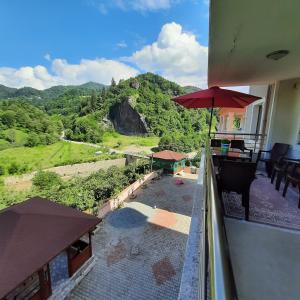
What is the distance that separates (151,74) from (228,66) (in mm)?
61127

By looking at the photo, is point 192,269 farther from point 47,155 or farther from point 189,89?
point 189,89

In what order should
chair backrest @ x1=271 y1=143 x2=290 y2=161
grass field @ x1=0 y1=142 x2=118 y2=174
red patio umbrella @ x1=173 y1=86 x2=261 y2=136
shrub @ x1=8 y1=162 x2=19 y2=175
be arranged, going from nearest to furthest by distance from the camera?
1. red patio umbrella @ x1=173 y1=86 x2=261 y2=136
2. chair backrest @ x1=271 y1=143 x2=290 y2=161
3. shrub @ x1=8 y1=162 x2=19 y2=175
4. grass field @ x1=0 y1=142 x2=118 y2=174

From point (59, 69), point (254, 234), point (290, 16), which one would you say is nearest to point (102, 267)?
point (254, 234)

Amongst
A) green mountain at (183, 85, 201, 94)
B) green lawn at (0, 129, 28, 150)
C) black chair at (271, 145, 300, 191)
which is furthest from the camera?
green mountain at (183, 85, 201, 94)

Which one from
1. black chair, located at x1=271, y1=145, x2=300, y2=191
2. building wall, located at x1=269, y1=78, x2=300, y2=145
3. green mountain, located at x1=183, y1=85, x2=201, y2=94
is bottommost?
black chair, located at x1=271, y1=145, x2=300, y2=191

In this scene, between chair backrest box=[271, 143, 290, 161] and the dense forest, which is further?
the dense forest

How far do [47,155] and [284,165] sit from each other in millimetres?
42830

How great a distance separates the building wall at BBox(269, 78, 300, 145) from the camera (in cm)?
522

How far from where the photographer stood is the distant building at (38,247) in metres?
4.36

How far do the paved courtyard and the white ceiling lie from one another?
6636mm

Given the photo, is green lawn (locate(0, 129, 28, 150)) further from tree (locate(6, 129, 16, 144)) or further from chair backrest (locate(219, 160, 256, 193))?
chair backrest (locate(219, 160, 256, 193))

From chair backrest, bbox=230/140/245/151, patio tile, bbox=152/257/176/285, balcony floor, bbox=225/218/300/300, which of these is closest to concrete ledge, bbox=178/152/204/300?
balcony floor, bbox=225/218/300/300

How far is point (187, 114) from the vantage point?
176ft

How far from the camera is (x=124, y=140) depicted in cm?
4906
